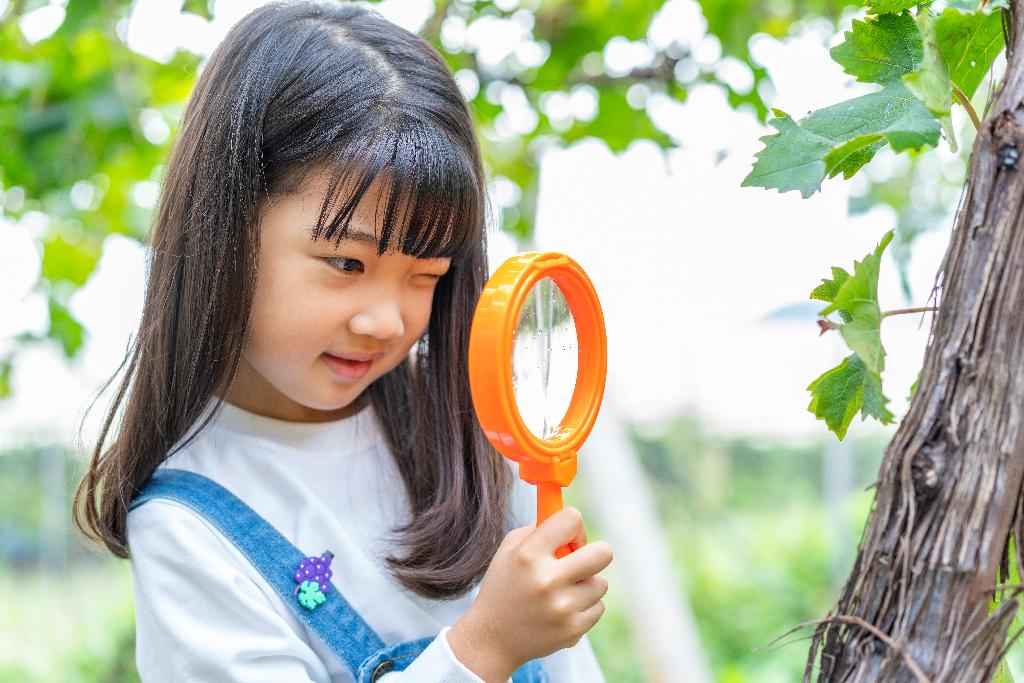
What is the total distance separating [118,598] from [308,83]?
331cm

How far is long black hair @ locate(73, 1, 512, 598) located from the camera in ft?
2.46

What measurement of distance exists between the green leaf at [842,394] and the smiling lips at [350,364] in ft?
1.18

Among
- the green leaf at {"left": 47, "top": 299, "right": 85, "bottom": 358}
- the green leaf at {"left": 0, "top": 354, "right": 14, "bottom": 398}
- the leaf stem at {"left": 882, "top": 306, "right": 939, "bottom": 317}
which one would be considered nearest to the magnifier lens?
the leaf stem at {"left": 882, "top": 306, "right": 939, "bottom": 317}

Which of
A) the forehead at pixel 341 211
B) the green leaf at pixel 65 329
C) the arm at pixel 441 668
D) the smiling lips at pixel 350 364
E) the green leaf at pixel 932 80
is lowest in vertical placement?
the green leaf at pixel 65 329

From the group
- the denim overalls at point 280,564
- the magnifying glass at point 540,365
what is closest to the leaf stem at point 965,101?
the magnifying glass at point 540,365

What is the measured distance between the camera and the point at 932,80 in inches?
18.4

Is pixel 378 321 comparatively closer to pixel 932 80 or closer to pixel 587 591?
pixel 587 591

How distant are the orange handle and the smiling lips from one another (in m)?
0.20

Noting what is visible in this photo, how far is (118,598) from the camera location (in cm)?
363

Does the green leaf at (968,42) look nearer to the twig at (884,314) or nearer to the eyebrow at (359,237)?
the twig at (884,314)

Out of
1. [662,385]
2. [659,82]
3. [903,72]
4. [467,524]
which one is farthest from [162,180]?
[662,385]

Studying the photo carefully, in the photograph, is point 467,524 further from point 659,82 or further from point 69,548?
point 69,548

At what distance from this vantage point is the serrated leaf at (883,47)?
1.71ft

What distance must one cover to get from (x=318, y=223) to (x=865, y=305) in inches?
15.6
